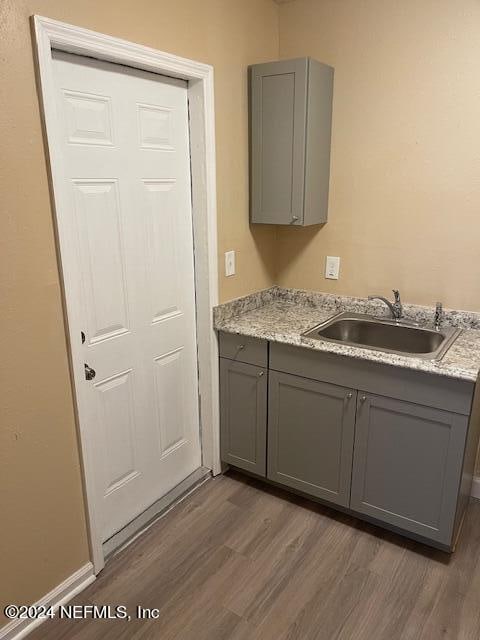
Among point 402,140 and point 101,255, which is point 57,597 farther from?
point 402,140

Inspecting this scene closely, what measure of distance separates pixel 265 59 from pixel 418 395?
1.84 metres

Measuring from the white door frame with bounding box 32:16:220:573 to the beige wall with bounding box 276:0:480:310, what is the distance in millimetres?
730

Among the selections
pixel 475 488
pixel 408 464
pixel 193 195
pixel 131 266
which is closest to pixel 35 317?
pixel 131 266

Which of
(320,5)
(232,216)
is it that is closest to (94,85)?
(232,216)

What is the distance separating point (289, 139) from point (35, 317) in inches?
57.4

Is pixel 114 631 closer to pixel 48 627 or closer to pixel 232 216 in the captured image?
pixel 48 627

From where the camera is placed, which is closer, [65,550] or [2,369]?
[2,369]

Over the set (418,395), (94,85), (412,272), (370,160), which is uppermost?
(94,85)

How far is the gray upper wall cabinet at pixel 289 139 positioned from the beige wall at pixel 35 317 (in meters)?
0.33

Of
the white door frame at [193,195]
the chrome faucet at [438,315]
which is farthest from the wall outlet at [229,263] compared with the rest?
the chrome faucet at [438,315]

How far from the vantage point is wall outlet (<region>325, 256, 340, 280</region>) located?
262 centimetres

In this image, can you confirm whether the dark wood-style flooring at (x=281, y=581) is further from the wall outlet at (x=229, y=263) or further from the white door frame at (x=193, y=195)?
the wall outlet at (x=229, y=263)

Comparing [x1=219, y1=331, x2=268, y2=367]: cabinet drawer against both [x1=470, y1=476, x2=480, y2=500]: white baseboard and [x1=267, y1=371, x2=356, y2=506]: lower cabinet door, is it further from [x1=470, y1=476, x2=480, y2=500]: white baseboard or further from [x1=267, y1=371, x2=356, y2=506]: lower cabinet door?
[x1=470, y1=476, x2=480, y2=500]: white baseboard

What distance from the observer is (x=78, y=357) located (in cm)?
172
